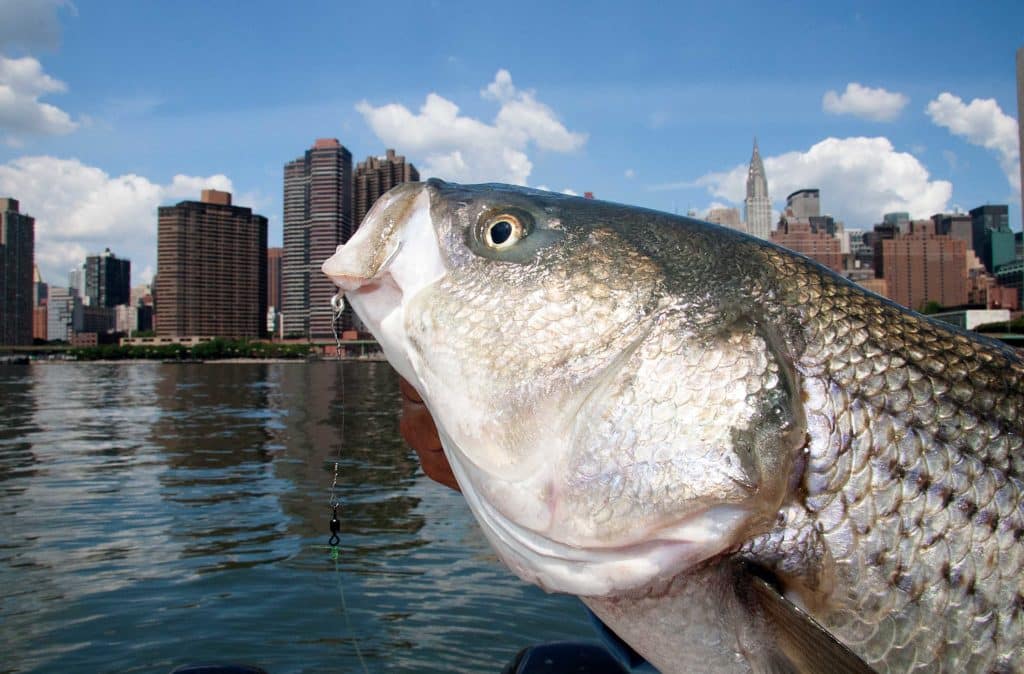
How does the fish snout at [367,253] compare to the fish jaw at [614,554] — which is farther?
the fish snout at [367,253]

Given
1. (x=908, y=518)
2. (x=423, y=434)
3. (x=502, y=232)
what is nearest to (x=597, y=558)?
(x=908, y=518)

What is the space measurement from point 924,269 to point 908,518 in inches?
7404

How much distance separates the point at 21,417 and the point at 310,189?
137803mm

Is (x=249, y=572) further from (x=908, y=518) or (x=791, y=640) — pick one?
(x=908, y=518)

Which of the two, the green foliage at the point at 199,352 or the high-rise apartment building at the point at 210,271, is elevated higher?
the high-rise apartment building at the point at 210,271

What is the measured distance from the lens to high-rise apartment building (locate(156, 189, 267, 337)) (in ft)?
565

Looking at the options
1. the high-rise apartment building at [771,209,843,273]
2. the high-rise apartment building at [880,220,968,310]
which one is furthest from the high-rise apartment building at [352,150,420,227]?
the high-rise apartment building at [880,220,968,310]

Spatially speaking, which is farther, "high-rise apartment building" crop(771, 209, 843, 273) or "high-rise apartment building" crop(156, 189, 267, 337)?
"high-rise apartment building" crop(156, 189, 267, 337)

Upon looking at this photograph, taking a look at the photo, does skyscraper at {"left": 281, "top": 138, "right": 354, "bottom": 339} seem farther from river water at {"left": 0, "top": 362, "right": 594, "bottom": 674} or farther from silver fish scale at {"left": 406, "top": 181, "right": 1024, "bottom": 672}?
silver fish scale at {"left": 406, "top": 181, "right": 1024, "bottom": 672}

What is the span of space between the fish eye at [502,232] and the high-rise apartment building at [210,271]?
183635 millimetres

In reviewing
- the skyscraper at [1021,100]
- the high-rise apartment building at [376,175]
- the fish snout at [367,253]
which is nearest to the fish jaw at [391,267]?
the fish snout at [367,253]

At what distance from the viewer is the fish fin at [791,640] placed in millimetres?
1405

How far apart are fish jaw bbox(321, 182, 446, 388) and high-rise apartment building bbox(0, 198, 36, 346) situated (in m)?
207

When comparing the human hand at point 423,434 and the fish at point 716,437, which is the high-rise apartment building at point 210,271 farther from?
the fish at point 716,437
